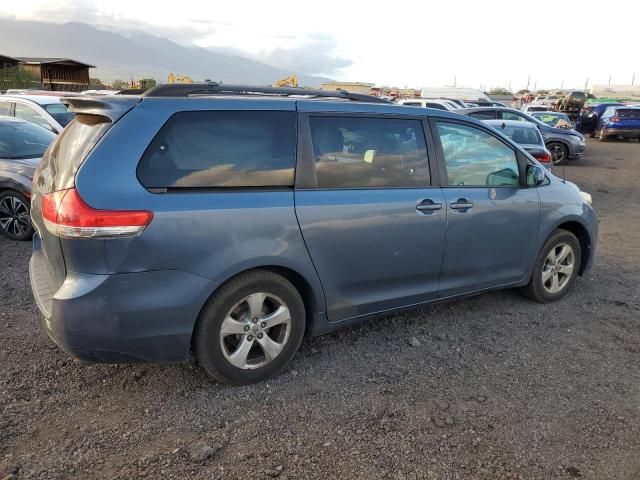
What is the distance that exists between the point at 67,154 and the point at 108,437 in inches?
61.6

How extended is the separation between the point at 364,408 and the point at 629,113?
25.8m

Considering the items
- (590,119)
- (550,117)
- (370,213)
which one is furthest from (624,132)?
(370,213)

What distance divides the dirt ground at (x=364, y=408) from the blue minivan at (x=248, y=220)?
1.07 ft

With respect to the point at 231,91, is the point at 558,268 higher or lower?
lower

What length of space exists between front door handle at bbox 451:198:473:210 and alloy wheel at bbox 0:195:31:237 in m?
5.16

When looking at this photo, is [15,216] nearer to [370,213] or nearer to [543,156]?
[370,213]

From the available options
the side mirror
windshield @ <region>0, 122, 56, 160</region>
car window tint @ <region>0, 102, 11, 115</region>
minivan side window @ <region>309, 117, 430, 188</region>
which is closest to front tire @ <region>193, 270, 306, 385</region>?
minivan side window @ <region>309, 117, 430, 188</region>

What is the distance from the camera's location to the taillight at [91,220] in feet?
8.68

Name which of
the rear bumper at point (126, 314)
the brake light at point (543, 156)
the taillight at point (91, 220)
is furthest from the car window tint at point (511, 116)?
the taillight at point (91, 220)

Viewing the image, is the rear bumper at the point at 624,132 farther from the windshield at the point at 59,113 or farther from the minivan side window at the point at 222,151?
the minivan side window at the point at 222,151

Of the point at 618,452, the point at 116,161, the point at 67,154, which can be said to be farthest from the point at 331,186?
the point at 618,452

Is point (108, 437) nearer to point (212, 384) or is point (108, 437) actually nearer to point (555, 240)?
point (212, 384)

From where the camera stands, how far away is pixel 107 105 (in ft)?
9.60

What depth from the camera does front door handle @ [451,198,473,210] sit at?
3.87 metres
